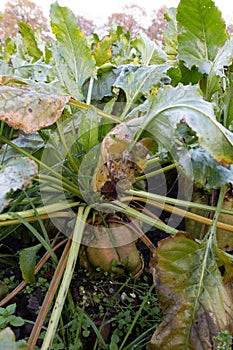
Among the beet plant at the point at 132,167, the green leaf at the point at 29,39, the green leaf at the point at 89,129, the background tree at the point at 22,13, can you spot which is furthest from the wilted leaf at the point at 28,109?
the background tree at the point at 22,13

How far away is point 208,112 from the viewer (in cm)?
67

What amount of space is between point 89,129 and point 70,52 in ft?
0.99

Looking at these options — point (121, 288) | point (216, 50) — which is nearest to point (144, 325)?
point (121, 288)

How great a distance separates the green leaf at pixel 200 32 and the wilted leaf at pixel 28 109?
1.19ft

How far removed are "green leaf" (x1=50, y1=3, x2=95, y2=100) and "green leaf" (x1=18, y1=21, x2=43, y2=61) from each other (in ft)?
2.14

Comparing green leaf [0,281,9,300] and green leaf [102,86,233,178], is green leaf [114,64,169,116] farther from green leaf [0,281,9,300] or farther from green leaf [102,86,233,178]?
green leaf [0,281,9,300]

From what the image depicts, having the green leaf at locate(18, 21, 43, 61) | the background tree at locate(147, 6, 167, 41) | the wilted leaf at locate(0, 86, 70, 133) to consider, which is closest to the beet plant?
the wilted leaf at locate(0, 86, 70, 133)

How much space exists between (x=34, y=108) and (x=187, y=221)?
55cm

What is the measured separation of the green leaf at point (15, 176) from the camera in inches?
24.8

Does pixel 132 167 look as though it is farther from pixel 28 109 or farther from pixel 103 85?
pixel 103 85

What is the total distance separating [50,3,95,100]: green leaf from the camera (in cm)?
98

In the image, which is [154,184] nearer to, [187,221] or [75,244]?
[187,221]

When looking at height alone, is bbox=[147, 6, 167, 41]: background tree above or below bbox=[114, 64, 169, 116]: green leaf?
above

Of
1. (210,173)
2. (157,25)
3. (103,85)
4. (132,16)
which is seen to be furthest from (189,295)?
(132,16)
